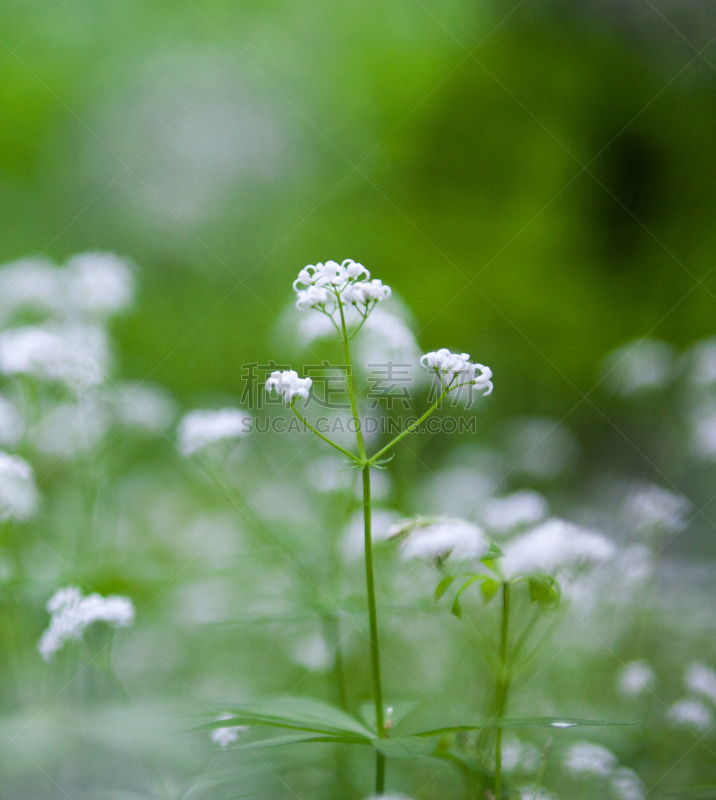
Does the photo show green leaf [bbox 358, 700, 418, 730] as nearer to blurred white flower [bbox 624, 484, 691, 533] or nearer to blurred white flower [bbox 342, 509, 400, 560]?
blurred white flower [bbox 342, 509, 400, 560]

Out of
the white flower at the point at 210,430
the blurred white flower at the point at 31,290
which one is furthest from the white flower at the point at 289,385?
the blurred white flower at the point at 31,290

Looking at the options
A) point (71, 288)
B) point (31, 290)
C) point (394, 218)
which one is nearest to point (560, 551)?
point (71, 288)

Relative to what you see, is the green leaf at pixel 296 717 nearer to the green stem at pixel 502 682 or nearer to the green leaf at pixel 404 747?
the green leaf at pixel 404 747

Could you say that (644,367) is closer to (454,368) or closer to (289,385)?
(454,368)

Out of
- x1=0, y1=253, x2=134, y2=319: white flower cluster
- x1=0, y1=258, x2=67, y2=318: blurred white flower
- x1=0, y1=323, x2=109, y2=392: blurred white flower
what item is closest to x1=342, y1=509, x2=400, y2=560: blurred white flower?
x1=0, y1=323, x2=109, y2=392: blurred white flower

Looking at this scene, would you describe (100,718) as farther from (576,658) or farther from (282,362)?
(282,362)
